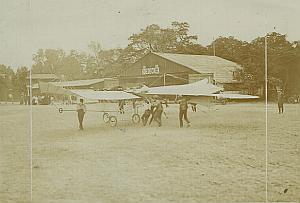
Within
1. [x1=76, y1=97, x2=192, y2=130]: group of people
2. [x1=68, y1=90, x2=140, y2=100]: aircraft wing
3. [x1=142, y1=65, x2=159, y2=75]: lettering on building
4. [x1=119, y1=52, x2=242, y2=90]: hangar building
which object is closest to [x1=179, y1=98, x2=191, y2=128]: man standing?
[x1=76, y1=97, x2=192, y2=130]: group of people

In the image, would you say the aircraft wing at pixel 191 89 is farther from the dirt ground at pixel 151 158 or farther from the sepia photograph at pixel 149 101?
the dirt ground at pixel 151 158

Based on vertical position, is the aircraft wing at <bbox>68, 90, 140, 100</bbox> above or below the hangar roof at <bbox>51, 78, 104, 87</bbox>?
below

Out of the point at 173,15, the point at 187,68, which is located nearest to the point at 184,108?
the point at 187,68

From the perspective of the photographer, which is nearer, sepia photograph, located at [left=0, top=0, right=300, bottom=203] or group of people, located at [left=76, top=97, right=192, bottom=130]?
sepia photograph, located at [left=0, top=0, right=300, bottom=203]

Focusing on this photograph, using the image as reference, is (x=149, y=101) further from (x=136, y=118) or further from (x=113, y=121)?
(x=113, y=121)

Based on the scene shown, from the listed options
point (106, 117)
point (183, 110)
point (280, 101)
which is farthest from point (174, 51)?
point (280, 101)

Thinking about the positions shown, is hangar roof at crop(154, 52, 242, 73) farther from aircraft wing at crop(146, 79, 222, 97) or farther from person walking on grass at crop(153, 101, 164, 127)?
person walking on grass at crop(153, 101, 164, 127)
